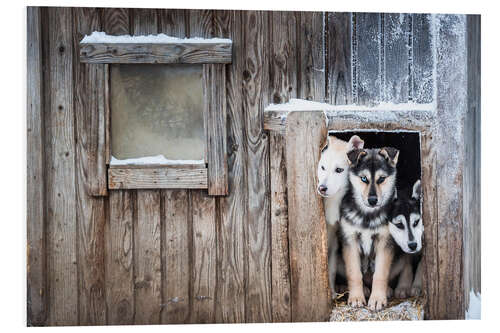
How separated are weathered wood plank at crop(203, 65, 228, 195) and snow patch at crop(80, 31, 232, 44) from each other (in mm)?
164

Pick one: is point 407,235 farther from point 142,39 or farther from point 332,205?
point 142,39

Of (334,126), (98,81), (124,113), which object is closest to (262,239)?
(334,126)

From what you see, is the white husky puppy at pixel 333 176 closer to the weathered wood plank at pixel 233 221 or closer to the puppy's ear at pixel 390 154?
the puppy's ear at pixel 390 154

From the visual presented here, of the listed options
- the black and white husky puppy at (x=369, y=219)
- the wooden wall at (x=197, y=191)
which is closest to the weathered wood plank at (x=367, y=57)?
the wooden wall at (x=197, y=191)

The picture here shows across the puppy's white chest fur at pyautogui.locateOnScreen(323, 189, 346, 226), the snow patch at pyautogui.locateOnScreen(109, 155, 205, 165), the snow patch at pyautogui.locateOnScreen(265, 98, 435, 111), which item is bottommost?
the puppy's white chest fur at pyautogui.locateOnScreen(323, 189, 346, 226)

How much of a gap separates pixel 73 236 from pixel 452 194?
2289mm

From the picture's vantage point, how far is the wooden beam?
9.84 ft

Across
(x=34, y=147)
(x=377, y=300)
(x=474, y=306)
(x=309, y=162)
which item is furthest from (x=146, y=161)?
(x=474, y=306)

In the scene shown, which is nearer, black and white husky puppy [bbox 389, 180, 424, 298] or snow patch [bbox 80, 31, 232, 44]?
snow patch [bbox 80, 31, 232, 44]

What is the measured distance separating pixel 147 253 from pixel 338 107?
1.43m

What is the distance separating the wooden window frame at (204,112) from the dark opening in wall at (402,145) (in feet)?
Answer: 2.27

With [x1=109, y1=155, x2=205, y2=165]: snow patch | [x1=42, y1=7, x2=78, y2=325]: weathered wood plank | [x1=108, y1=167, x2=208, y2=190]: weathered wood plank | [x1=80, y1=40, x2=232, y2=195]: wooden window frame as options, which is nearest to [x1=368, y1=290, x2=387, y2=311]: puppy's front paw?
[x1=80, y1=40, x2=232, y2=195]: wooden window frame

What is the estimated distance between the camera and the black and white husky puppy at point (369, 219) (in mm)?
3096

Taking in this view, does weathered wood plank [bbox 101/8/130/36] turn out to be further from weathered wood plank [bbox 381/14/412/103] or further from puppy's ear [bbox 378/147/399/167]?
puppy's ear [bbox 378/147/399/167]
